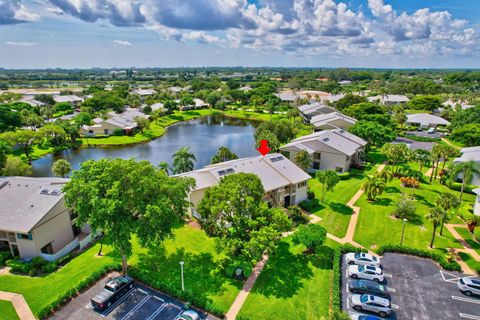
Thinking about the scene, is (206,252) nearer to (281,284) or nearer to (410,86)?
(281,284)

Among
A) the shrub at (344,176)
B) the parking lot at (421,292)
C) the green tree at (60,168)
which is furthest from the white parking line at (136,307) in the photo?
the shrub at (344,176)

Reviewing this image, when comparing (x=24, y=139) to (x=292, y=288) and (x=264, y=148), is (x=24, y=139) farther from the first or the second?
(x=292, y=288)

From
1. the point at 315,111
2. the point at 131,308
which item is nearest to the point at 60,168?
the point at 131,308

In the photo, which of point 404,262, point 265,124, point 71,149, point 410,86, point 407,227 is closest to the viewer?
point 404,262

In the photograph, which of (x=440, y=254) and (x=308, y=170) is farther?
(x=308, y=170)

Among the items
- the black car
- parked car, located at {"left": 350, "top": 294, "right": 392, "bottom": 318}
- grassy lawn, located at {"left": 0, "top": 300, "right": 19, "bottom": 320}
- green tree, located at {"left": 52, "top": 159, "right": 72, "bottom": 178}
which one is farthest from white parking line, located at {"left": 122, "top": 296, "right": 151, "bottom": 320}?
green tree, located at {"left": 52, "top": 159, "right": 72, "bottom": 178}

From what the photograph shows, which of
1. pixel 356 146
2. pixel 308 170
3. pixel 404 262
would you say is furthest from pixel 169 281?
pixel 356 146

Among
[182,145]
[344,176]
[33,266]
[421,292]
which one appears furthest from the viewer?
[182,145]
